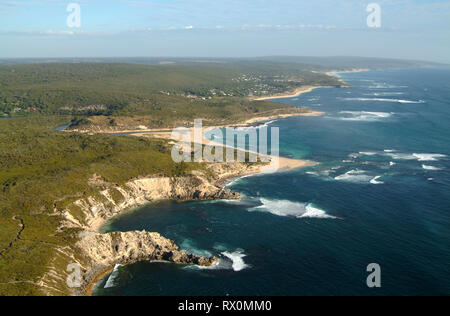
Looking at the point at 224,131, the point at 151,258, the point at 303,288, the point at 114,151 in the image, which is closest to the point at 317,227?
the point at 303,288

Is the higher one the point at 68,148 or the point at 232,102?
the point at 232,102

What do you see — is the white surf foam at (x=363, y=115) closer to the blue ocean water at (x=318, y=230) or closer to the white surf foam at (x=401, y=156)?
the blue ocean water at (x=318, y=230)

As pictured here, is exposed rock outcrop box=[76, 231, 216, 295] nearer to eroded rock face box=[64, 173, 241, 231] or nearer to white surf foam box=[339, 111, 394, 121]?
eroded rock face box=[64, 173, 241, 231]

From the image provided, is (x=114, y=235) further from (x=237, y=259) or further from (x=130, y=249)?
(x=237, y=259)

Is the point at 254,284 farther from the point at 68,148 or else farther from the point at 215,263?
the point at 68,148

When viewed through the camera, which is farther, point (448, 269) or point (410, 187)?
point (410, 187)

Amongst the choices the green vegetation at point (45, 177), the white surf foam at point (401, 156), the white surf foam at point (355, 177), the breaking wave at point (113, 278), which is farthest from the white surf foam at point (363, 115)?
the breaking wave at point (113, 278)
